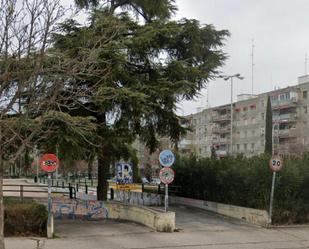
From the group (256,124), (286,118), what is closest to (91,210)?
(286,118)

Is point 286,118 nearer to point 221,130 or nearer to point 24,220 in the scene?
point 221,130

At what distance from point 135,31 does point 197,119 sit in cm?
11428

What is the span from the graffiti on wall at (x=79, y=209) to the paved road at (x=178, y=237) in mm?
832

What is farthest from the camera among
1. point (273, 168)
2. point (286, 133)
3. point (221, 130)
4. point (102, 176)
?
point (221, 130)

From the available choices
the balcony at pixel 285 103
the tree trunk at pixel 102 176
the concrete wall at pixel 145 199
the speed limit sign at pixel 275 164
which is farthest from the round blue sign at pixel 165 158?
the balcony at pixel 285 103

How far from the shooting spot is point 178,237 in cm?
1694

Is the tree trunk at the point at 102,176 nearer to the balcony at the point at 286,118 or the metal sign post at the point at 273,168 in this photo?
the metal sign post at the point at 273,168

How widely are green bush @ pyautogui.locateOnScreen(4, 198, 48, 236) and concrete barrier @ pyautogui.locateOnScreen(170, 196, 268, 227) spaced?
823 cm

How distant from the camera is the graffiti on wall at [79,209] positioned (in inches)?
872

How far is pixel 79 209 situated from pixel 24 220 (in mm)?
5010

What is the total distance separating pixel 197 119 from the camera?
449ft

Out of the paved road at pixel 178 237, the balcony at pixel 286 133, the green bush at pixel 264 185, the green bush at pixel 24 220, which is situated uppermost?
the balcony at pixel 286 133

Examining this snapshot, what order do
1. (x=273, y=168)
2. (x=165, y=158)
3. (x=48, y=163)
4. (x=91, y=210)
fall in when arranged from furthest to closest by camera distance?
(x=91, y=210), (x=273, y=168), (x=165, y=158), (x=48, y=163)

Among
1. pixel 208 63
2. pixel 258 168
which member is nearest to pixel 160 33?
pixel 208 63
